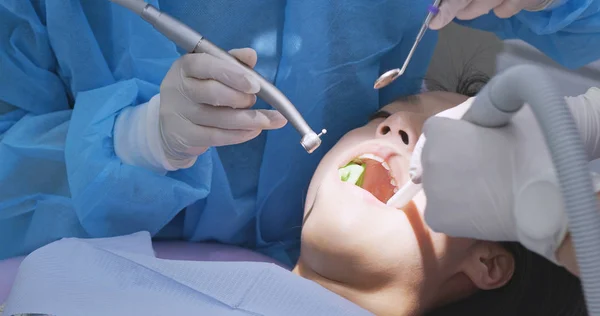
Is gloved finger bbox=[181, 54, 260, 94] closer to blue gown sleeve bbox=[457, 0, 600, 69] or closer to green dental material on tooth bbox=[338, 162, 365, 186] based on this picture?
green dental material on tooth bbox=[338, 162, 365, 186]

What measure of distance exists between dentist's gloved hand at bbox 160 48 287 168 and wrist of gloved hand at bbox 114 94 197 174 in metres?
0.04

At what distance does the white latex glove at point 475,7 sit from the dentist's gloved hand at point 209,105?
362 mm

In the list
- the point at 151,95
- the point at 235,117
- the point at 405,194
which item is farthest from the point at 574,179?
the point at 151,95

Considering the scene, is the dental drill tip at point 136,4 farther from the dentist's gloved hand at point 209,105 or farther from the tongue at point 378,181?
the tongue at point 378,181

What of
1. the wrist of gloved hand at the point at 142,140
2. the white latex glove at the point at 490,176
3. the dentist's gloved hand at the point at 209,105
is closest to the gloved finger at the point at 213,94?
the dentist's gloved hand at the point at 209,105

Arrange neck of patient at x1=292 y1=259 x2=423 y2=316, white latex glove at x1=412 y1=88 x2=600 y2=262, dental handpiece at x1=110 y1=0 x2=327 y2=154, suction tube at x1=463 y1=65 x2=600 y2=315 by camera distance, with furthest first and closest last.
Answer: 1. neck of patient at x1=292 y1=259 x2=423 y2=316
2. dental handpiece at x1=110 y1=0 x2=327 y2=154
3. white latex glove at x1=412 y1=88 x2=600 y2=262
4. suction tube at x1=463 y1=65 x2=600 y2=315

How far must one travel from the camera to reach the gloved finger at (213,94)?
40.8 inches

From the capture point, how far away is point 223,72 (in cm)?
101

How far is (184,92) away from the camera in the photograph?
3.51 ft

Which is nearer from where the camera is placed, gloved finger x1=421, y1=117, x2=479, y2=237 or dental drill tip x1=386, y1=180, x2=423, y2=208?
gloved finger x1=421, y1=117, x2=479, y2=237

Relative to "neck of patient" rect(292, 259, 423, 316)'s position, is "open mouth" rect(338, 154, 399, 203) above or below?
above

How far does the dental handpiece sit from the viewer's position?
994 mm

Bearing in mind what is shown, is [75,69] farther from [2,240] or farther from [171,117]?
[2,240]

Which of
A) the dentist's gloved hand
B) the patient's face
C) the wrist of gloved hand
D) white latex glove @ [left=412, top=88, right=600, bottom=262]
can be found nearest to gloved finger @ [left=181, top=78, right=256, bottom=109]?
the dentist's gloved hand
